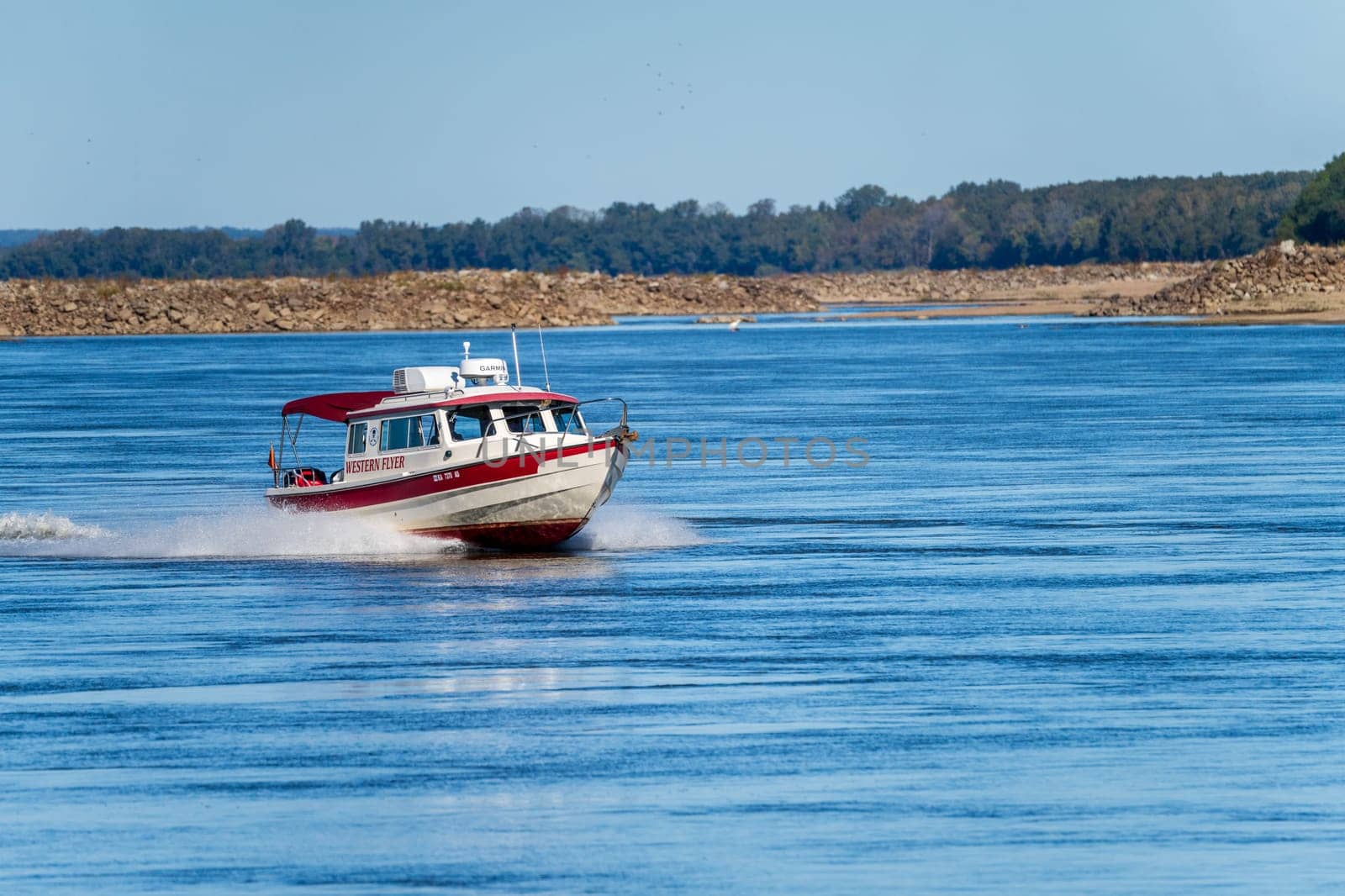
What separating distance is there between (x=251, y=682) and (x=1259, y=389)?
2225 inches

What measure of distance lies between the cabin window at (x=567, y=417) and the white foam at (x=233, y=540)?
256 centimetres

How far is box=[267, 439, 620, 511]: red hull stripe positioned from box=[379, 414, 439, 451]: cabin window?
0.56m

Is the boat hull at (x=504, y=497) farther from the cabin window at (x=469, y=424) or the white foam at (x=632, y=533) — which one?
the white foam at (x=632, y=533)

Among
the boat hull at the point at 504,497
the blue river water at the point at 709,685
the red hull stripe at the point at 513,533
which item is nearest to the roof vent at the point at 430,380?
the boat hull at the point at 504,497

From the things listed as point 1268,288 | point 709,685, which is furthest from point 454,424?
point 1268,288

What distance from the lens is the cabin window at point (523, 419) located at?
34.6m

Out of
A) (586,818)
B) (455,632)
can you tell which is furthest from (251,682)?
(586,818)

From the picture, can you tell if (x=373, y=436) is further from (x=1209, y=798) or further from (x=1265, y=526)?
(x=1209, y=798)

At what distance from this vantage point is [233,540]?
36250mm

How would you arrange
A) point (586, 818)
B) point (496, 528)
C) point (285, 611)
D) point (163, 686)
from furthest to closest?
point (496, 528) → point (285, 611) → point (163, 686) → point (586, 818)

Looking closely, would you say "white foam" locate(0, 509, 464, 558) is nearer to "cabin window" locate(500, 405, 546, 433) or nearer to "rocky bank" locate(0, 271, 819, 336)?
"cabin window" locate(500, 405, 546, 433)

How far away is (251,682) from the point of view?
23.4 metres

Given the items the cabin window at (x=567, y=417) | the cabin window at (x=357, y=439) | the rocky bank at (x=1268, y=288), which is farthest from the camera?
the rocky bank at (x=1268, y=288)

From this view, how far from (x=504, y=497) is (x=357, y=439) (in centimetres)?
314
